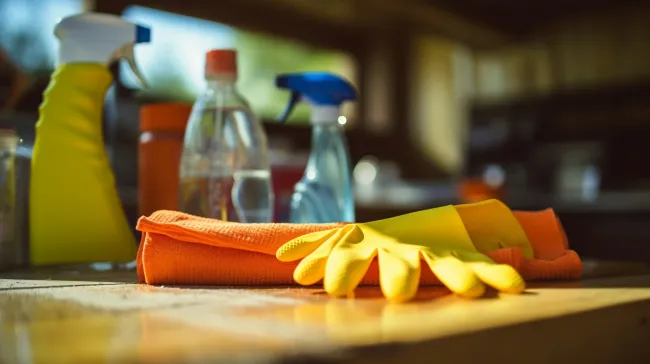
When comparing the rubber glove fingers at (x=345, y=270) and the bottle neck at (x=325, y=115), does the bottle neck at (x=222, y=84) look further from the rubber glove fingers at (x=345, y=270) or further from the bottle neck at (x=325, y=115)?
the rubber glove fingers at (x=345, y=270)

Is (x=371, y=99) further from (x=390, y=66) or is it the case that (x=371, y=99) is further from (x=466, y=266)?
(x=466, y=266)

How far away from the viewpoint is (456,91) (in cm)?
418

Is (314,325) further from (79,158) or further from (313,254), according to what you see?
(79,158)

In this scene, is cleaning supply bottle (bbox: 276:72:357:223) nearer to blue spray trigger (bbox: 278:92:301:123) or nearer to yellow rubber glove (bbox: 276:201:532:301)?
blue spray trigger (bbox: 278:92:301:123)

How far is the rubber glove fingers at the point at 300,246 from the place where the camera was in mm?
543

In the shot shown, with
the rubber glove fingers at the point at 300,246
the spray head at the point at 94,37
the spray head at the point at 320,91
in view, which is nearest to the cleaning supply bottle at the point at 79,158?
the spray head at the point at 94,37

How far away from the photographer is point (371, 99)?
13.2ft

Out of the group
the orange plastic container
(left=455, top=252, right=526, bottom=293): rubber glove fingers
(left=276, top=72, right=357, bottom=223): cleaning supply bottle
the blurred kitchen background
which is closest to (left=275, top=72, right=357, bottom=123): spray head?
(left=276, top=72, right=357, bottom=223): cleaning supply bottle

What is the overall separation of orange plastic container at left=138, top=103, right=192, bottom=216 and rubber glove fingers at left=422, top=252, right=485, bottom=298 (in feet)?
1.55

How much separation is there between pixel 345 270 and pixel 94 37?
0.49 m

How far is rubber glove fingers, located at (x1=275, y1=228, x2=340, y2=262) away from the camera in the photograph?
0.54 metres

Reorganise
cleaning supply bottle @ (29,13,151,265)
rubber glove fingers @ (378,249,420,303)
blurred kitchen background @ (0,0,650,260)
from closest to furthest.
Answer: rubber glove fingers @ (378,249,420,303), cleaning supply bottle @ (29,13,151,265), blurred kitchen background @ (0,0,650,260)

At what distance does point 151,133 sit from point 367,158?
9.57 ft

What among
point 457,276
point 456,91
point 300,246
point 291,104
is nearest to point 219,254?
point 300,246
